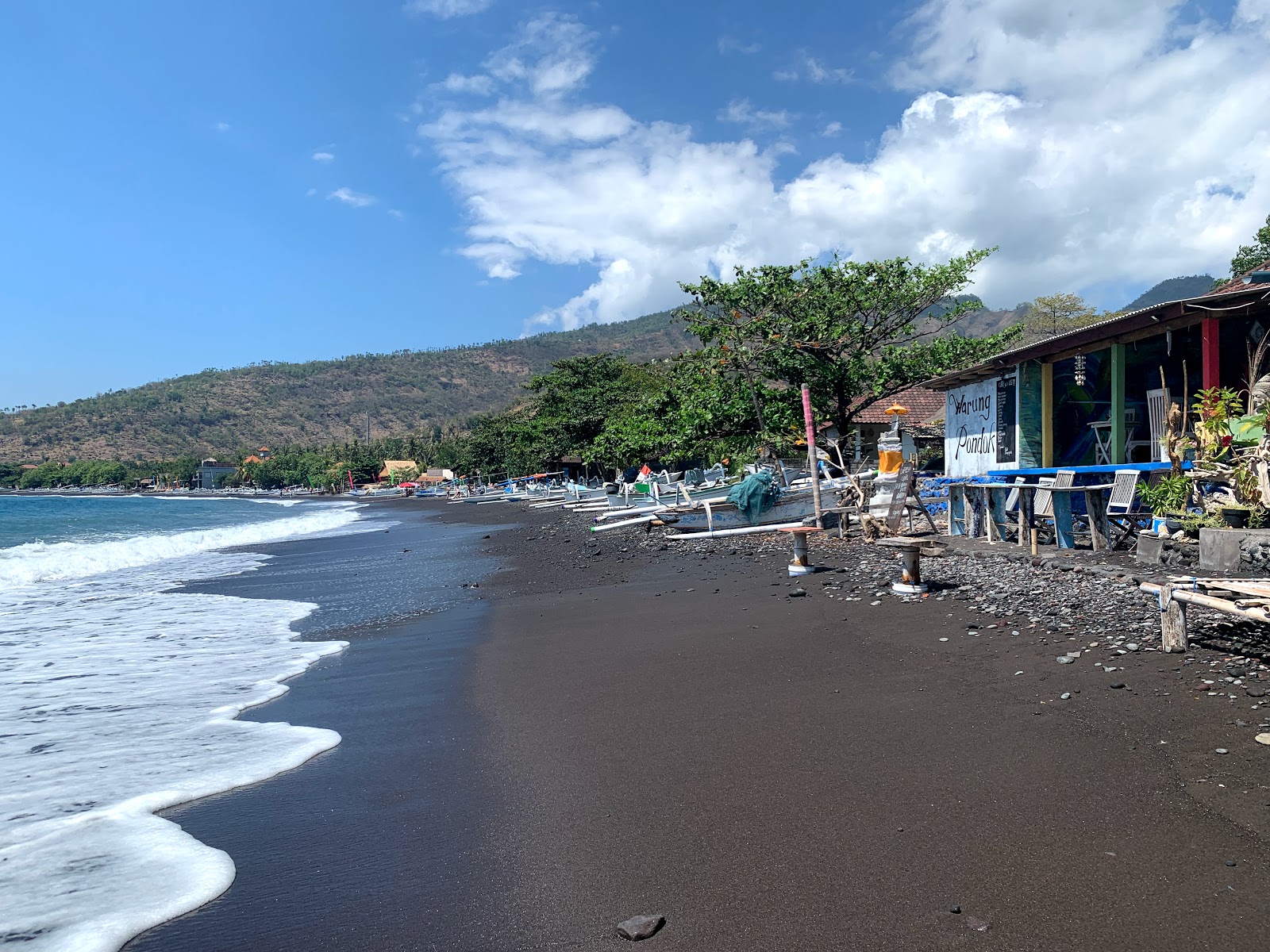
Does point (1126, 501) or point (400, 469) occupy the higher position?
point (400, 469)

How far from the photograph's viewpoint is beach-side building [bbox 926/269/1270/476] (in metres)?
10.3

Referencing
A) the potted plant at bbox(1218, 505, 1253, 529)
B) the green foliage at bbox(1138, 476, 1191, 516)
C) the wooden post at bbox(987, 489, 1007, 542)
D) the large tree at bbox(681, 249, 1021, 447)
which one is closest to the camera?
the potted plant at bbox(1218, 505, 1253, 529)

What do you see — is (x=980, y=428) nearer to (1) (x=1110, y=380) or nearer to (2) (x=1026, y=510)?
(1) (x=1110, y=380)

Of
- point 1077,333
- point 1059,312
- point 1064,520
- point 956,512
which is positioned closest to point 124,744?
point 1064,520

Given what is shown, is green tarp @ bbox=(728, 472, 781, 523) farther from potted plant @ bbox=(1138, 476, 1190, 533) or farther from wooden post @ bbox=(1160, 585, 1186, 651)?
wooden post @ bbox=(1160, 585, 1186, 651)

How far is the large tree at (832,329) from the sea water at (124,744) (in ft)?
41.1

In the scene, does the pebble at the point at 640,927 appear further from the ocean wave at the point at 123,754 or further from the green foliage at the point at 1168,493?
the green foliage at the point at 1168,493

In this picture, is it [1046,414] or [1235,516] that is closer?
[1235,516]

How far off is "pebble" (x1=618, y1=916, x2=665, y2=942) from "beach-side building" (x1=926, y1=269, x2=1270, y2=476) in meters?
9.69

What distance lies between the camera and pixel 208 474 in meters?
121

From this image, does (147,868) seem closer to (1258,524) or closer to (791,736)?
→ (791,736)

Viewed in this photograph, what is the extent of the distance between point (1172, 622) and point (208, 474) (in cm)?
13134

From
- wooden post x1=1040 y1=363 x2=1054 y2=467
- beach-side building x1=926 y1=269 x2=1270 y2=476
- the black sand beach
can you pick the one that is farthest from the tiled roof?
the black sand beach

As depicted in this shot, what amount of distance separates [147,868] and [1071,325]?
52.7m
